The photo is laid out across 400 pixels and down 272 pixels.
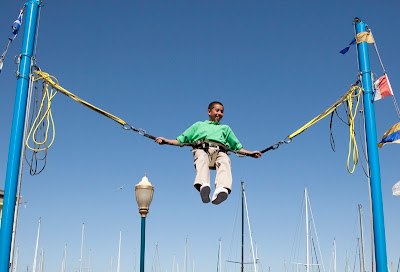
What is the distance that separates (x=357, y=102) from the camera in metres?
9.34

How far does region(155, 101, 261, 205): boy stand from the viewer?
809cm

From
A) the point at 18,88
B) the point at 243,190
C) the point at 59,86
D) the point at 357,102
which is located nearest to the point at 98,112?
the point at 59,86

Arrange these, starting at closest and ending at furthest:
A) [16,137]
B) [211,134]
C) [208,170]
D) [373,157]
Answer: [16,137], [208,170], [373,157], [211,134]

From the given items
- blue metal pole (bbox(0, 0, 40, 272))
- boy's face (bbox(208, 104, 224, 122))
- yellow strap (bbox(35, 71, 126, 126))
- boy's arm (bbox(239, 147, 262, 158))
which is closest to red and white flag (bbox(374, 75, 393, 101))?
boy's arm (bbox(239, 147, 262, 158))

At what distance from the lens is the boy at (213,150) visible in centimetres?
809

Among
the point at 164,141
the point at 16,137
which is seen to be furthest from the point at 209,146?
the point at 16,137

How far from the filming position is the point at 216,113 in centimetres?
884

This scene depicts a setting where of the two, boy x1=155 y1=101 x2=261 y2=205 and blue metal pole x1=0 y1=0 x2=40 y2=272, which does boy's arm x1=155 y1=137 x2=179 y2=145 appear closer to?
boy x1=155 y1=101 x2=261 y2=205

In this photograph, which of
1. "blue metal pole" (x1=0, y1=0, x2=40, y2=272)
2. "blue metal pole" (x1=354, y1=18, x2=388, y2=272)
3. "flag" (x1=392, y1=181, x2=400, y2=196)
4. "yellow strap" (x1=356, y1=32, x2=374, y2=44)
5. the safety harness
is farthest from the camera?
"flag" (x1=392, y1=181, x2=400, y2=196)

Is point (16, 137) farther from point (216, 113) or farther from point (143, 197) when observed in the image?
point (143, 197)

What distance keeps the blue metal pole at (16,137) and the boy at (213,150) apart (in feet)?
7.24

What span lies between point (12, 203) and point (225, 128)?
11.8 feet

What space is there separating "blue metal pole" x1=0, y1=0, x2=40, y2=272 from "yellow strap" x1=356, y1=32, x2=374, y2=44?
5.54 metres

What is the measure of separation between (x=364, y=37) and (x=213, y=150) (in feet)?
11.2
